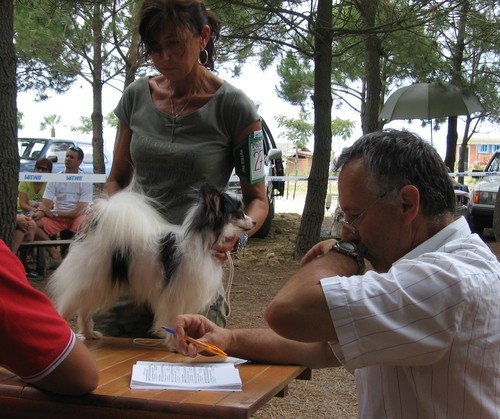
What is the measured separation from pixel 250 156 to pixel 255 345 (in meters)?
0.70

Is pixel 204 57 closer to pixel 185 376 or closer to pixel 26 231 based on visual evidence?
pixel 185 376

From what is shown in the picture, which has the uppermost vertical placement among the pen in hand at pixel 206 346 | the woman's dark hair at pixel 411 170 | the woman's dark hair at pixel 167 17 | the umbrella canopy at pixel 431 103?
the umbrella canopy at pixel 431 103

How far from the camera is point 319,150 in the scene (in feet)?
26.3

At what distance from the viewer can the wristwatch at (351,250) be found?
1.45 meters

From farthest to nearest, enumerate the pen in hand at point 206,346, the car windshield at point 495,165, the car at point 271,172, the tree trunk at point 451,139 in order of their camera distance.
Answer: the tree trunk at point 451,139 < the car windshield at point 495,165 < the car at point 271,172 < the pen in hand at point 206,346

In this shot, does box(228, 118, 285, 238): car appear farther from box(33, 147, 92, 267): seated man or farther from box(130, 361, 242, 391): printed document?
box(130, 361, 242, 391): printed document

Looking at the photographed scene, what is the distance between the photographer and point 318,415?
369 cm

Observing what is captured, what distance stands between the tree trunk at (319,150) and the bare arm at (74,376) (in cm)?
657

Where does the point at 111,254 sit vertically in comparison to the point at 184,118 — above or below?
below

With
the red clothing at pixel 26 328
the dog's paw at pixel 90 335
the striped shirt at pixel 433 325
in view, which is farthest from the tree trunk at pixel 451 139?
the red clothing at pixel 26 328

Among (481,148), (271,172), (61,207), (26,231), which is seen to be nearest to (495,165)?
(271,172)

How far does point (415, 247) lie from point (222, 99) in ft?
3.45

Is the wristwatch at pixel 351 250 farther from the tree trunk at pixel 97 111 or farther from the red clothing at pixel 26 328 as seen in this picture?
the tree trunk at pixel 97 111

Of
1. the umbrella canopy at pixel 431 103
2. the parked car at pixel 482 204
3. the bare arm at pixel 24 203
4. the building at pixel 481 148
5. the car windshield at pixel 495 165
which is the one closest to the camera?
the bare arm at pixel 24 203
